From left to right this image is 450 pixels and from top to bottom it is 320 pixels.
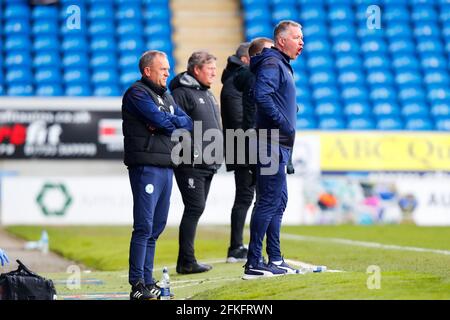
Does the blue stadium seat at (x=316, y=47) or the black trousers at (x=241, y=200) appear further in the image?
the blue stadium seat at (x=316, y=47)

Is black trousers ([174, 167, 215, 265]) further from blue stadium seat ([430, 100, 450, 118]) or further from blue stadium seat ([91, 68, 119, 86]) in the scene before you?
blue stadium seat ([430, 100, 450, 118])

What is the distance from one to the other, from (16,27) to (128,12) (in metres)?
2.66

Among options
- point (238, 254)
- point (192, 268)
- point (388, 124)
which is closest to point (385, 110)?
point (388, 124)


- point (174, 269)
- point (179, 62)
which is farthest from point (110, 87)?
point (174, 269)

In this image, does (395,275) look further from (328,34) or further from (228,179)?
(328,34)

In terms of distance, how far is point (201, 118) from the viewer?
9.88 metres

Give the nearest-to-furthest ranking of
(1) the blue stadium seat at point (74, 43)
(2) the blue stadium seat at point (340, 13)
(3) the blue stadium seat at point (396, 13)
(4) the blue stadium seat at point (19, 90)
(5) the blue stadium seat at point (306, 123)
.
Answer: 1. (4) the blue stadium seat at point (19, 90)
2. (5) the blue stadium seat at point (306, 123)
3. (1) the blue stadium seat at point (74, 43)
4. (2) the blue stadium seat at point (340, 13)
5. (3) the blue stadium seat at point (396, 13)

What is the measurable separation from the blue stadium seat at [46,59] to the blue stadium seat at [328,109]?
6021mm

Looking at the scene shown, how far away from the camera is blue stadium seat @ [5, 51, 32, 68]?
22.5m

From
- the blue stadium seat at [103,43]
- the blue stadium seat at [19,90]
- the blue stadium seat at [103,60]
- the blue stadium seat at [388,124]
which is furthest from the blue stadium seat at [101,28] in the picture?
the blue stadium seat at [388,124]

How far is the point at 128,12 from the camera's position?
23.8 metres

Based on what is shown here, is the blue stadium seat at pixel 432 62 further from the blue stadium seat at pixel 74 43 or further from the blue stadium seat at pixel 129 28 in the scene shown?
the blue stadium seat at pixel 74 43

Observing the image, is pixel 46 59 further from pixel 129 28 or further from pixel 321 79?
pixel 321 79

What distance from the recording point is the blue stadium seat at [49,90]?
Result: 71.6 ft
